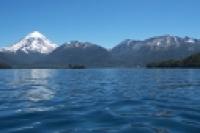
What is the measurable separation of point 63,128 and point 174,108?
9754mm

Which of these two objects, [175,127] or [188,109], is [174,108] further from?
[175,127]

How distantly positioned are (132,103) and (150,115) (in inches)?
241

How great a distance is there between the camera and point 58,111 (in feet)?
72.6

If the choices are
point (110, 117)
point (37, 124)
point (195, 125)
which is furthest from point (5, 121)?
point (195, 125)

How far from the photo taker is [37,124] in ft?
58.2

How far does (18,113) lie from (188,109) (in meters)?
10.6

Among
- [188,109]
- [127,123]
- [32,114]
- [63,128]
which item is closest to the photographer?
[63,128]

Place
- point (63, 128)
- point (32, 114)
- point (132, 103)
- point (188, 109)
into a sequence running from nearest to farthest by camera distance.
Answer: point (63, 128)
point (32, 114)
point (188, 109)
point (132, 103)

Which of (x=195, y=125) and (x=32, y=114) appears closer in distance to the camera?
(x=195, y=125)

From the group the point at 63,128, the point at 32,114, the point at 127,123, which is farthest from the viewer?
the point at 32,114

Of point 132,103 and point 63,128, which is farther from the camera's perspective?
point 132,103

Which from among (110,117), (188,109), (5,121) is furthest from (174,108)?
(5,121)

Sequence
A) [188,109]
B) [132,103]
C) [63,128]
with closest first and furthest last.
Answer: [63,128]
[188,109]
[132,103]

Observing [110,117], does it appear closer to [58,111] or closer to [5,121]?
[58,111]
